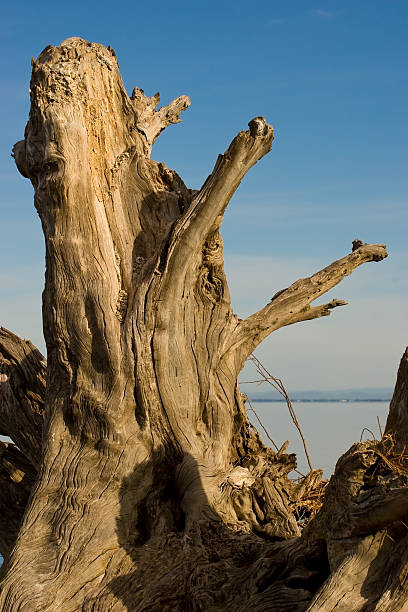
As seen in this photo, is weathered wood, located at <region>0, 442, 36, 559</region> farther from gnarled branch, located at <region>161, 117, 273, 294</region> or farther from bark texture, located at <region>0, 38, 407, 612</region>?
gnarled branch, located at <region>161, 117, 273, 294</region>

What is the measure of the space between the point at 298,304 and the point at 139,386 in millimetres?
1906

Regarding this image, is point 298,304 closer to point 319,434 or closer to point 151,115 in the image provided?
point 151,115

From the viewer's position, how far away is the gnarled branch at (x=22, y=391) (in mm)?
7812

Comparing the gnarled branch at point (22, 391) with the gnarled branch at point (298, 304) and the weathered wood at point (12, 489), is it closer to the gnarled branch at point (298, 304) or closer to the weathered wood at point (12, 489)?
the weathered wood at point (12, 489)

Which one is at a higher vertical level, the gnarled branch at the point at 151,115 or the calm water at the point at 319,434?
the gnarled branch at the point at 151,115

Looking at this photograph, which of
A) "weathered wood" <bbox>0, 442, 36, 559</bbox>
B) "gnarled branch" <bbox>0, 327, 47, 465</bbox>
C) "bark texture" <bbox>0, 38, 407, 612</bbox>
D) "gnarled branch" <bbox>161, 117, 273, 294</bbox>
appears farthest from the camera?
"gnarled branch" <bbox>0, 327, 47, 465</bbox>

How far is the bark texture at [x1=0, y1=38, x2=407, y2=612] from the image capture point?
5395mm

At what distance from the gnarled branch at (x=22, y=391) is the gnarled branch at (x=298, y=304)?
2.30 metres

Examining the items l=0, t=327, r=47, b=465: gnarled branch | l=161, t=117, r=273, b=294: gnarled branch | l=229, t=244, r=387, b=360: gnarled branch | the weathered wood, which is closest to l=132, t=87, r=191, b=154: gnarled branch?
l=161, t=117, r=273, b=294: gnarled branch

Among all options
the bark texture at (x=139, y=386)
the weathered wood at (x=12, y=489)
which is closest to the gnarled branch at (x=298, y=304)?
the bark texture at (x=139, y=386)

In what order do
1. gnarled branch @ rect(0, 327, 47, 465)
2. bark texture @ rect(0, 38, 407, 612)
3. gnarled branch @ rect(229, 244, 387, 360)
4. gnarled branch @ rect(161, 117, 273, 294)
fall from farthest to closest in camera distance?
gnarled branch @ rect(0, 327, 47, 465) → gnarled branch @ rect(229, 244, 387, 360) → gnarled branch @ rect(161, 117, 273, 294) → bark texture @ rect(0, 38, 407, 612)

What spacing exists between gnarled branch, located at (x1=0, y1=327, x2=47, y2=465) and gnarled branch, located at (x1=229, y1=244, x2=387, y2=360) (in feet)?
7.53

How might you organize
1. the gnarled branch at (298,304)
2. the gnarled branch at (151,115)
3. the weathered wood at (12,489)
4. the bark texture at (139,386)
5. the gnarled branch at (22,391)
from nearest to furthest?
the bark texture at (139,386) < the gnarled branch at (298,304) < the gnarled branch at (151,115) < the weathered wood at (12,489) < the gnarled branch at (22,391)

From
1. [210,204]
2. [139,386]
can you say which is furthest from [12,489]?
[210,204]
